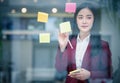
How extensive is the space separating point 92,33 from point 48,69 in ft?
1.54

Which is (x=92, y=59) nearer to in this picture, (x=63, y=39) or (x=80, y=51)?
(x=80, y=51)

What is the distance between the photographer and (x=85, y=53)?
14.8 meters

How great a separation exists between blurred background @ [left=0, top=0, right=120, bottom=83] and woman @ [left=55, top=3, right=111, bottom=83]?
0.16 feet

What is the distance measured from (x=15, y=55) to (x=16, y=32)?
190 mm

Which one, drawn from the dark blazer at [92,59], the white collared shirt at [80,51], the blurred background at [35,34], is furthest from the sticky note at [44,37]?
the white collared shirt at [80,51]

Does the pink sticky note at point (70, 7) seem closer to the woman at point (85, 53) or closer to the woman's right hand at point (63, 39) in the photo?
the woman at point (85, 53)

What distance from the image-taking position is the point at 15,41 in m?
14.8

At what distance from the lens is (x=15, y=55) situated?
14.8m

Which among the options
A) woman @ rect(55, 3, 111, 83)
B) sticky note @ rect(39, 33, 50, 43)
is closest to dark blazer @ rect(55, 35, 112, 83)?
woman @ rect(55, 3, 111, 83)

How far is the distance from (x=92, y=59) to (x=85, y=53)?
8 cm

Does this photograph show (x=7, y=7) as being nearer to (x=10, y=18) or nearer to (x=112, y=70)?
(x=10, y=18)

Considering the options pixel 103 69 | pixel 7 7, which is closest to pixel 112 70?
pixel 103 69

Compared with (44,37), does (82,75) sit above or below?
below

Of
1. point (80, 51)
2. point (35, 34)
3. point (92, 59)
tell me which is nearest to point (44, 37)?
point (35, 34)
